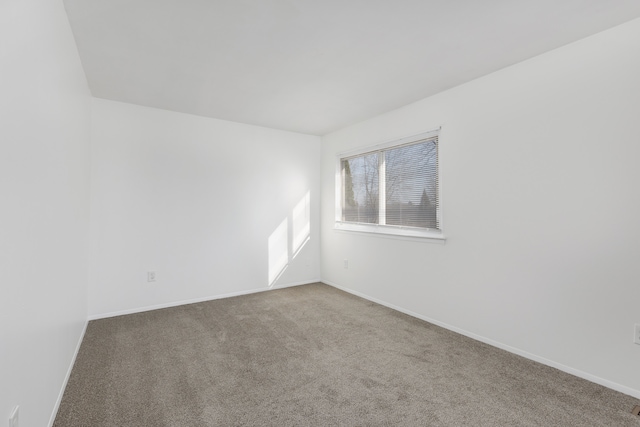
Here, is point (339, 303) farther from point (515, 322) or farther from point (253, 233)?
point (515, 322)

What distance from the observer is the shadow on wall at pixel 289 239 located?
15.0ft

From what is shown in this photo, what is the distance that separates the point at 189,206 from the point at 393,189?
8.57 ft

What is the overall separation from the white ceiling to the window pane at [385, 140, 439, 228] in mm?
641

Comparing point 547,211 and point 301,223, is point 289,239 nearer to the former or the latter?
point 301,223

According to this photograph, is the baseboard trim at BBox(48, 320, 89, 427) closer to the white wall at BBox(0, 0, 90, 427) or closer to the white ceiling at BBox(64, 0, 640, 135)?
the white wall at BBox(0, 0, 90, 427)

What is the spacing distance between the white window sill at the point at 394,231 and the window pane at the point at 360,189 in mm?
85

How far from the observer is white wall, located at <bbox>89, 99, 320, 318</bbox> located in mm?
3420

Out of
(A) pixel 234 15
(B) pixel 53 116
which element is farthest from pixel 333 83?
(B) pixel 53 116

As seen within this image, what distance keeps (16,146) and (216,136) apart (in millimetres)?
2959

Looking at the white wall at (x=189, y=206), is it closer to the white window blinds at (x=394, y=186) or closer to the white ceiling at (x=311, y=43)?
the white ceiling at (x=311, y=43)

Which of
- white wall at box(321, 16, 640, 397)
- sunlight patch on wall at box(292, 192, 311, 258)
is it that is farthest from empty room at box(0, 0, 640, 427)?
sunlight patch on wall at box(292, 192, 311, 258)

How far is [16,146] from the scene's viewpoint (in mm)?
1228

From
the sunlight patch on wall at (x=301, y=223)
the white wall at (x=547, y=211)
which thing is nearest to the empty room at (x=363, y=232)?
the white wall at (x=547, y=211)

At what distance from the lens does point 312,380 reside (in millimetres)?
2168
